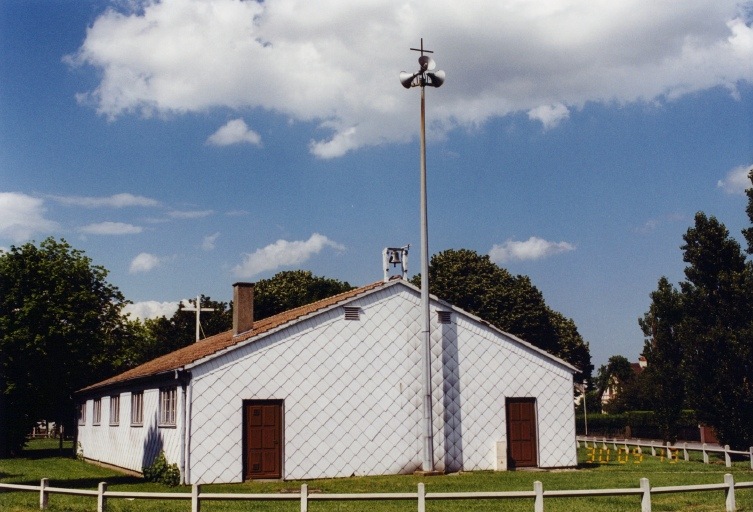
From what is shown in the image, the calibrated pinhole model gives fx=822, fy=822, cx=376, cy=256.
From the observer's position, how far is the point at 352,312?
25.5m

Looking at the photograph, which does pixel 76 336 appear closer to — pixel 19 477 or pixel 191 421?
pixel 19 477

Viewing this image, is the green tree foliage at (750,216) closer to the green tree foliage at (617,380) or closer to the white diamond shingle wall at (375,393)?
the white diamond shingle wall at (375,393)

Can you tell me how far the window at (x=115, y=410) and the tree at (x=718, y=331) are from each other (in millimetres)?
22734

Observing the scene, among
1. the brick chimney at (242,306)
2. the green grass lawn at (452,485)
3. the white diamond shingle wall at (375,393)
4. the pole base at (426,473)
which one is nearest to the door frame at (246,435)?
the white diamond shingle wall at (375,393)

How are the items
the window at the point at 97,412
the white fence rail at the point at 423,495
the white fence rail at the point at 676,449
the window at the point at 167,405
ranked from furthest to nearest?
1. the window at the point at 97,412
2. the white fence rail at the point at 676,449
3. the window at the point at 167,405
4. the white fence rail at the point at 423,495

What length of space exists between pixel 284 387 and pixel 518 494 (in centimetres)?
1202

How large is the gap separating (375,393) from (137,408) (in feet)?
28.7

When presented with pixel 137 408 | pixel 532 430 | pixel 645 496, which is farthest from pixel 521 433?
pixel 645 496

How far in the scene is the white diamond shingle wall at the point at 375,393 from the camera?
23281 mm

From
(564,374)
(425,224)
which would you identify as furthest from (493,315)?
(425,224)

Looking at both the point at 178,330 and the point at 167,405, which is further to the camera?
the point at 178,330

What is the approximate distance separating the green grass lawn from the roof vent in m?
4.83

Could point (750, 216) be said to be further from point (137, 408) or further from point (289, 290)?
point (289, 290)

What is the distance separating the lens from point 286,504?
17078 millimetres
